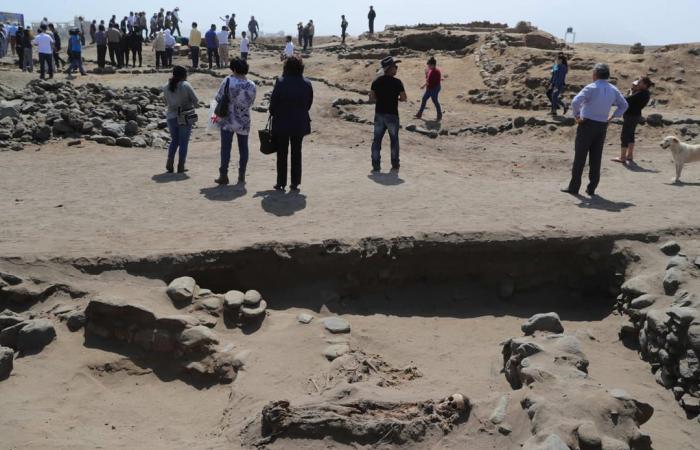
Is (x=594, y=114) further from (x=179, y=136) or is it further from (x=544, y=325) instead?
(x=179, y=136)

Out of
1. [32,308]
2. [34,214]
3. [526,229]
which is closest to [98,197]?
[34,214]

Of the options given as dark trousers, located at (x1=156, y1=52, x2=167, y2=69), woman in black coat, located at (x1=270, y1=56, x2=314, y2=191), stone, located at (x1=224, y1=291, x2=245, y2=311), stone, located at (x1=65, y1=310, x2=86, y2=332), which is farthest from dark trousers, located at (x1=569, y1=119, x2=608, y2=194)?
dark trousers, located at (x1=156, y1=52, x2=167, y2=69)

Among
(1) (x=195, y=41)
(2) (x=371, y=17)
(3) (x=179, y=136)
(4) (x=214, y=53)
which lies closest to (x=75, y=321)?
(3) (x=179, y=136)

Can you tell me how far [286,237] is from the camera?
7285 mm

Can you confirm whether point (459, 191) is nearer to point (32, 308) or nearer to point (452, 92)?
point (32, 308)

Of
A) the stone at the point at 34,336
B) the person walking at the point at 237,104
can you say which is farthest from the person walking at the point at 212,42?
the stone at the point at 34,336

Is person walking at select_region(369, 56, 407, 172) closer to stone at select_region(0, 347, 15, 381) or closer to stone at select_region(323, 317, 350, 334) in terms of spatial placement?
stone at select_region(323, 317, 350, 334)

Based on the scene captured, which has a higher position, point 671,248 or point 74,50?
point 74,50

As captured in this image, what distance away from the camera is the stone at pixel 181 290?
6336 millimetres

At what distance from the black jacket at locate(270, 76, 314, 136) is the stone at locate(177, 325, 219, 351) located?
12.0 ft

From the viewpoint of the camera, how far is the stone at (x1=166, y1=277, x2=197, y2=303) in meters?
6.34

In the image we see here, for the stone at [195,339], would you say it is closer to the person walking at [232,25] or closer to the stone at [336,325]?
the stone at [336,325]

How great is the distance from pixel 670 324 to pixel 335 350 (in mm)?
3036

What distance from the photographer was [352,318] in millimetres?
6922
